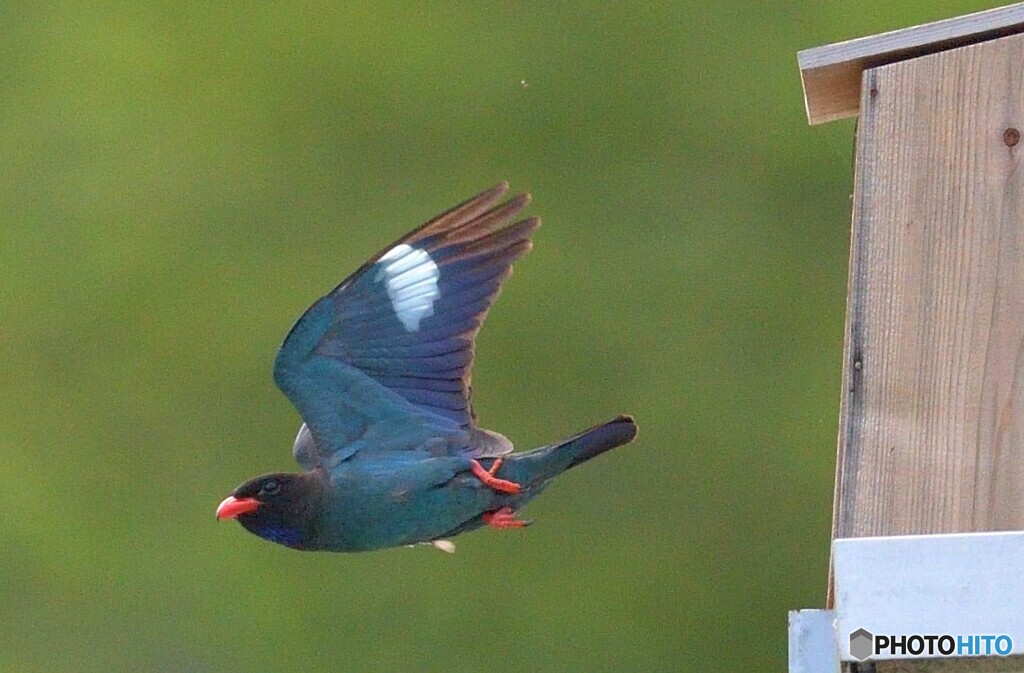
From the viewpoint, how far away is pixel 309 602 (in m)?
6.73

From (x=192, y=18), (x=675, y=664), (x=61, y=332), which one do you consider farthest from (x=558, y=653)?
(x=192, y=18)

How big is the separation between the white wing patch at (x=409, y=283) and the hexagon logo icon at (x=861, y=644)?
130cm

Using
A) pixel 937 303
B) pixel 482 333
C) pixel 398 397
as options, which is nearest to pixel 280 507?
pixel 398 397

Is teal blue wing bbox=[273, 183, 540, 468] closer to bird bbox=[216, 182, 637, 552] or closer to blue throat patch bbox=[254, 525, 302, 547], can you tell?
bird bbox=[216, 182, 637, 552]

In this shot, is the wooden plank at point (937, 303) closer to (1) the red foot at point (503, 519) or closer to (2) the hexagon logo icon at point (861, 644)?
(2) the hexagon logo icon at point (861, 644)

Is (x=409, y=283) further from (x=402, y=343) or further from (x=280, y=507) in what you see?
(x=280, y=507)

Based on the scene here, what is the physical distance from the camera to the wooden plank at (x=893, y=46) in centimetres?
285

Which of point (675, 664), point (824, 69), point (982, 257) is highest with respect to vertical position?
point (824, 69)

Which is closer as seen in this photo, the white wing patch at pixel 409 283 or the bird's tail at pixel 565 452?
the white wing patch at pixel 409 283

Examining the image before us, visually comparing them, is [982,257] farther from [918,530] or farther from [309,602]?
[309,602]

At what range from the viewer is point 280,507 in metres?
3.56

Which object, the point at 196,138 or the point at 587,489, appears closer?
the point at 587,489

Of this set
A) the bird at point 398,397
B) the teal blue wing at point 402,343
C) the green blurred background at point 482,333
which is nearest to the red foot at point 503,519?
the bird at point 398,397

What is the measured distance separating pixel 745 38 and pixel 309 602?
2.49 m
